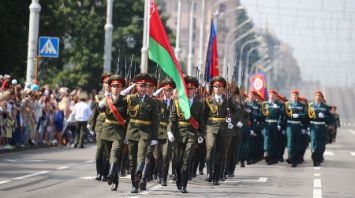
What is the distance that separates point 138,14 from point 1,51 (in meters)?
31.6

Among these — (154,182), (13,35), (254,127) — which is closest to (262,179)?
(154,182)

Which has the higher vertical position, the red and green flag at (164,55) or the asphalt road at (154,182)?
the red and green flag at (164,55)

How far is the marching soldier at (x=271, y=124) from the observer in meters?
28.6

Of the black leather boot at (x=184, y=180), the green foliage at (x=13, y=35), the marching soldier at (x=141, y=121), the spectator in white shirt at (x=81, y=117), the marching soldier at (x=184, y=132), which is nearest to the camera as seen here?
the marching soldier at (x=141, y=121)

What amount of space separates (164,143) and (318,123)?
968 centimetres

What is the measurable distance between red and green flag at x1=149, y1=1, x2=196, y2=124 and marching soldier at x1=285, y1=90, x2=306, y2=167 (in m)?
10.6

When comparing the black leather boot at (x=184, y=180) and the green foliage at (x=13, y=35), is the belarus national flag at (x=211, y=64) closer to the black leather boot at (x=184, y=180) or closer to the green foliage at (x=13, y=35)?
the black leather boot at (x=184, y=180)

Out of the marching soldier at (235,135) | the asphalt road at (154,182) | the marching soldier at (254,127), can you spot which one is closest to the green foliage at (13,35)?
the asphalt road at (154,182)

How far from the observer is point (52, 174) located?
2159cm

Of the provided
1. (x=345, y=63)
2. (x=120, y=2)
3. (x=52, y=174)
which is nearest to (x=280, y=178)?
(x=52, y=174)

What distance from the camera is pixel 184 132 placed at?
1889 cm

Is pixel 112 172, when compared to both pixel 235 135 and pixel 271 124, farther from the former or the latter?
pixel 271 124

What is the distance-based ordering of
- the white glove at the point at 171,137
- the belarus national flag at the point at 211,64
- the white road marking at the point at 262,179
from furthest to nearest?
the belarus national flag at the point at 211,64
the white road marking at the point at 262,179
the white glove at the point at 171,137

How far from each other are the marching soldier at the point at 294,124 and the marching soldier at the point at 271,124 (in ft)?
0.80
